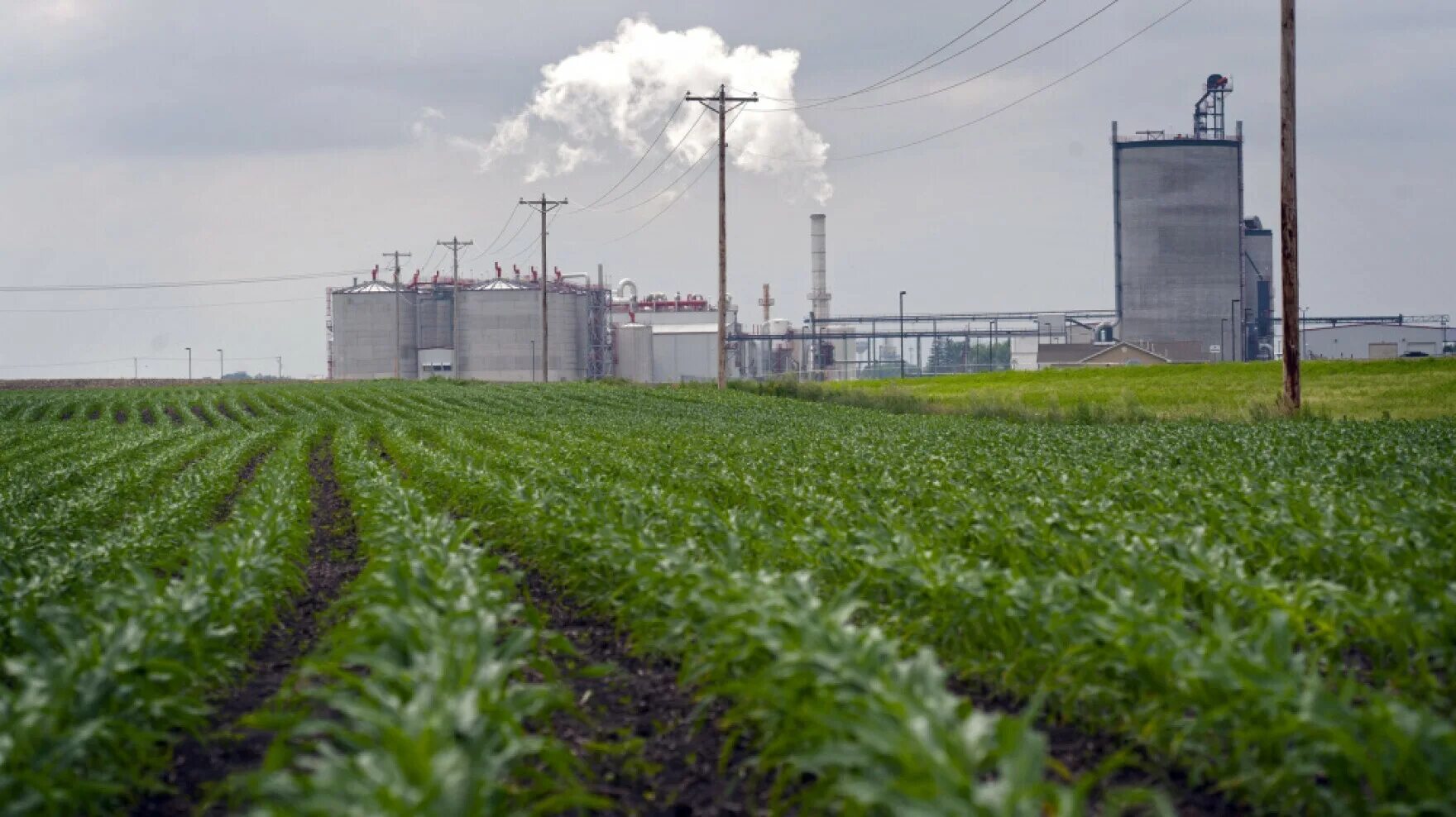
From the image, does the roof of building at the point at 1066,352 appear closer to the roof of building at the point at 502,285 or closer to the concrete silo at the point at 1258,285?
the concrete silo at the point at 1258,285

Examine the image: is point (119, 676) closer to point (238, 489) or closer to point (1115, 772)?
point (1115, 772)

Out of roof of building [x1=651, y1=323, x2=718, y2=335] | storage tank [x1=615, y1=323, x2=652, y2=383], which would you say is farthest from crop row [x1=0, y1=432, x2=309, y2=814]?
roof of building [x1=651, y1=323, x2=718, y2=335]

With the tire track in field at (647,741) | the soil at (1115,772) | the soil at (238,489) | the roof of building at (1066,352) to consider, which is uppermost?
the roof of building at (1066,352)

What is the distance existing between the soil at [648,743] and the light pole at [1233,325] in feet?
278

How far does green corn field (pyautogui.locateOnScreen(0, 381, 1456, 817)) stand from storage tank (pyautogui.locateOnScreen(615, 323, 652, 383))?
86.8 m

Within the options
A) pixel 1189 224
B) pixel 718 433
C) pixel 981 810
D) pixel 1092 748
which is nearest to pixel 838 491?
pixel 1092 748

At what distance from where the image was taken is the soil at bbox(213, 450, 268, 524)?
17312 millimetres

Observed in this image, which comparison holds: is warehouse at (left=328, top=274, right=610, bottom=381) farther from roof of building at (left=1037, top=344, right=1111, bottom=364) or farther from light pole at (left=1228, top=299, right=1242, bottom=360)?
light pole at (left=1228, top=299, right=1242, bottom=360)

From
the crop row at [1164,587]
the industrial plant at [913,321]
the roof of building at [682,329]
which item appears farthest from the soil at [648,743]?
the roof of building at [682,329]

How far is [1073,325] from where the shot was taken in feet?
366

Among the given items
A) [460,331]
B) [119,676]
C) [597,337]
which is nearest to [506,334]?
[460,331]

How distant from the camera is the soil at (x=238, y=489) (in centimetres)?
1731

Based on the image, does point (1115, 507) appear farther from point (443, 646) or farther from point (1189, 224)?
point (1189, 224)

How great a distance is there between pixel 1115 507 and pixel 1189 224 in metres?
81.8
